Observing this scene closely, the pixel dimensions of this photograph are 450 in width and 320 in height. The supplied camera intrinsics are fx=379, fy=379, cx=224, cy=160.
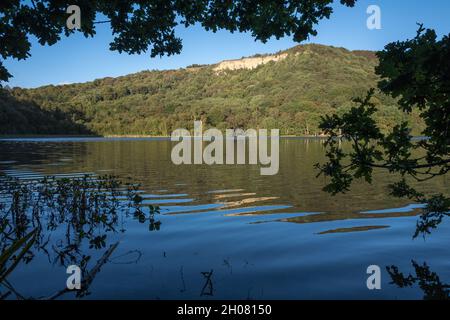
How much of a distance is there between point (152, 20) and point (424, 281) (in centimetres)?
937

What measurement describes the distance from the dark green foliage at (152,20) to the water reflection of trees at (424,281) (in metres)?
6.29

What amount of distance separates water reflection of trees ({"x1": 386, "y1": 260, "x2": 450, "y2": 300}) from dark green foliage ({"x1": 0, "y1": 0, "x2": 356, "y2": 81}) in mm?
6294

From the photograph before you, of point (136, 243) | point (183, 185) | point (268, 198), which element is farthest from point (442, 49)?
point (183, 185)

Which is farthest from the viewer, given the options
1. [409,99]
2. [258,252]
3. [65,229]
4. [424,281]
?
[65,229]

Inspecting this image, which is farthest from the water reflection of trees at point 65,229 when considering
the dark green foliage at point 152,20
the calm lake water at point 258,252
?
the dark green foliage at point 152,20

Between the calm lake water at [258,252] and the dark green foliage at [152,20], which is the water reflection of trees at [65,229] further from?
the dark green foliage at [152,20]

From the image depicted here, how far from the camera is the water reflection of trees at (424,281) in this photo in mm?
7660

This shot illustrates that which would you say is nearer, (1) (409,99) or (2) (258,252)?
(1) (409,99)

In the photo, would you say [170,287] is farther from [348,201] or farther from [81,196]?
[348,201]

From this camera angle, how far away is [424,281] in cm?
841

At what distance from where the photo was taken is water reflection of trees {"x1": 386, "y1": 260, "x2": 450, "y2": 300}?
766 cm

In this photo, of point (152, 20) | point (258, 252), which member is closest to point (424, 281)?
point (258, 252)

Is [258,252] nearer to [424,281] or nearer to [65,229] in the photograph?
[424,281]
